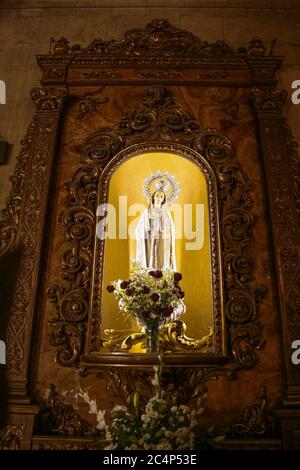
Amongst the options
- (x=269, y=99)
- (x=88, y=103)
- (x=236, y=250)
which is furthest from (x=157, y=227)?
(x=269, y=99)

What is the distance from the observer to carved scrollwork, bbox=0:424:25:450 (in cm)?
271

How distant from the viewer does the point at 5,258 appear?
130 inches

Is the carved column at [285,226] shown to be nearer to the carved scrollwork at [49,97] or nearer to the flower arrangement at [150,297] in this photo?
the flower arrangement at [150,297]

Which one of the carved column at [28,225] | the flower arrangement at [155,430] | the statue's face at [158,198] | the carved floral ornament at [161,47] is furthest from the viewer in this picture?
the carved floral ornament at [161,47]

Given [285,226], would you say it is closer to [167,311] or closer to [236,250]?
[236,250]

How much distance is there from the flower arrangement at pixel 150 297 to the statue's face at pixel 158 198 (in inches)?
36.7

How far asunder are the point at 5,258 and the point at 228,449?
2.08m

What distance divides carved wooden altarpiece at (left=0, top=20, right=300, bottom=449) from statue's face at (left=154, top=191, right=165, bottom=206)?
0.46 metres

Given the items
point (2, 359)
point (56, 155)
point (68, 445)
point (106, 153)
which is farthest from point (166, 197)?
point (68, 445)

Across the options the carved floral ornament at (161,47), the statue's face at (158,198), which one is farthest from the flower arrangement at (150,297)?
the carved floral ornament at (161,47)

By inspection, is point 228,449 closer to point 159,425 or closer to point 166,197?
point 159,425

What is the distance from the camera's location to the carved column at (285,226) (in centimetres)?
281

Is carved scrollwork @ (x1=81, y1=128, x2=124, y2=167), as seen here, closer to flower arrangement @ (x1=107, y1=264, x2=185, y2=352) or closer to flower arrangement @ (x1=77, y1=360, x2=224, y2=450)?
flower arrangement @ (x1=107, y1=264, x2=185, y2=352)

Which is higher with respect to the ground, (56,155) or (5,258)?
(56,155)
